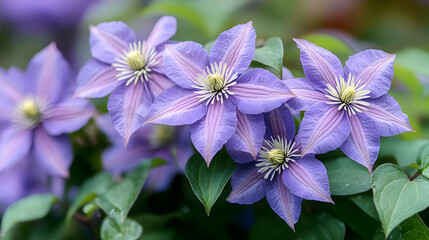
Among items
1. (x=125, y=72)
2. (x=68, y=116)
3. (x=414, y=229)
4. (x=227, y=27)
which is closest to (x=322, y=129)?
(x=414, y=229)

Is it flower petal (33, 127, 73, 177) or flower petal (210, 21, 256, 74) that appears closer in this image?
flower petal (210, 21, 256, 74)

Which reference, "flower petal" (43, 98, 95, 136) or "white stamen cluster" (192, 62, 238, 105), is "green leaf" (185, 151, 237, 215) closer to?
"white stamen cluster" (192, 62, 238, 105)

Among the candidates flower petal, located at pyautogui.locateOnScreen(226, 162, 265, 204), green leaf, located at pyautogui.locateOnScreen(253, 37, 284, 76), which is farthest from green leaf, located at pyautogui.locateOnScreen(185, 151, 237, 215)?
green leaf, located at pyautogui.locateOnScreen(253, 37, 284, 76)

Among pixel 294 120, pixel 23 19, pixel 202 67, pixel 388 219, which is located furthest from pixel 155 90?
pixel 23 19

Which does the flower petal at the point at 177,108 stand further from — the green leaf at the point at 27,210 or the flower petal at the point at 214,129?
the green leaf at the point at 27,210

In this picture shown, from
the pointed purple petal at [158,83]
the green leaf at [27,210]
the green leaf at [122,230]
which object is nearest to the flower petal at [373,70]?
the pointed purple petal at [158,83]

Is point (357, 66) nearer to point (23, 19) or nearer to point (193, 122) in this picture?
point (193, 122)
